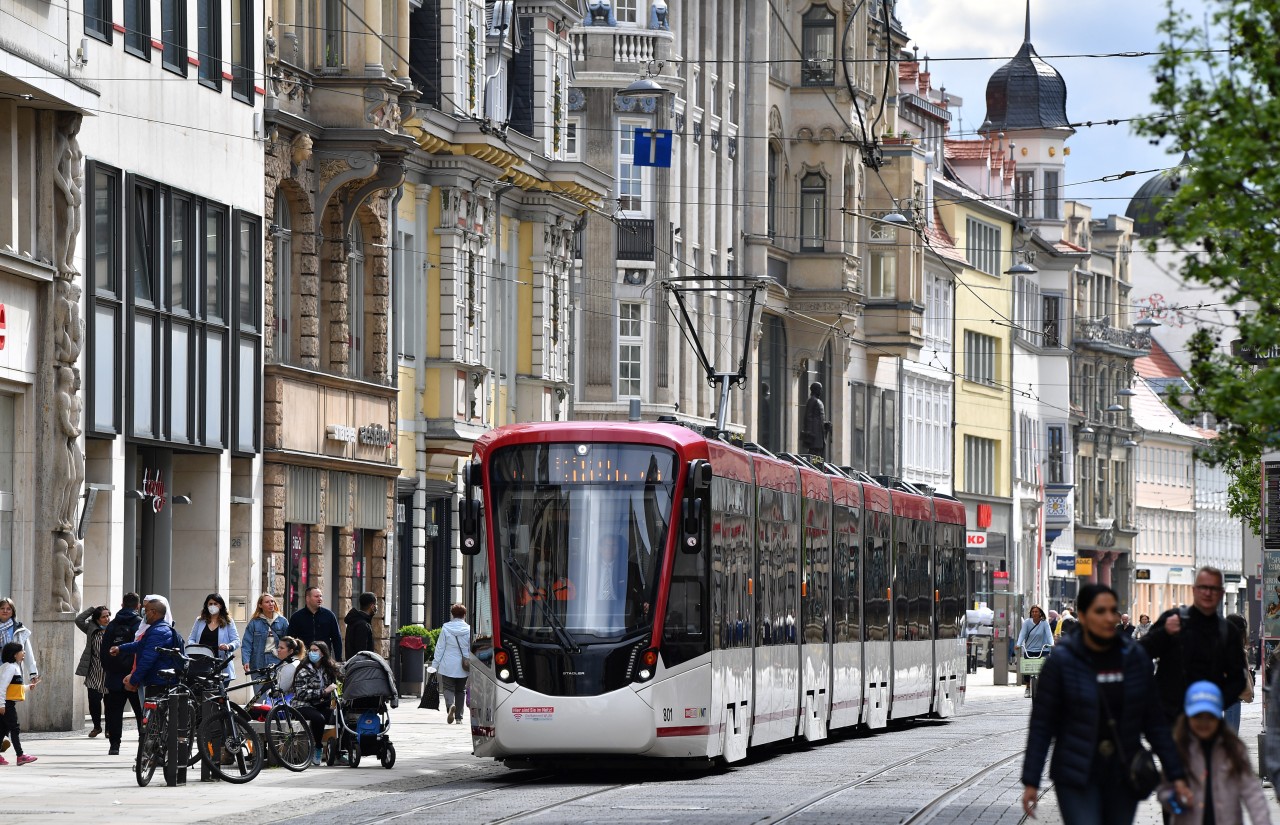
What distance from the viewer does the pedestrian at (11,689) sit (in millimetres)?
26141

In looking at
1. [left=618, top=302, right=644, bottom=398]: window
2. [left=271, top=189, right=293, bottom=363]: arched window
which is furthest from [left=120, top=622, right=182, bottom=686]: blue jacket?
[left=618, top=302, right=644, bottom=398]: window

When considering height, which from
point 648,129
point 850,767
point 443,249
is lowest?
point 850,767

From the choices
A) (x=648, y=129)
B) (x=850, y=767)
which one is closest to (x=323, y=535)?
(x=850, y=767)

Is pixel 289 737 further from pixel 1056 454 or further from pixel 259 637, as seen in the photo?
pixel 1056 454

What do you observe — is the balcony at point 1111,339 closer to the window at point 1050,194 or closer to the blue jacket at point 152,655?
the window at point 1050,194

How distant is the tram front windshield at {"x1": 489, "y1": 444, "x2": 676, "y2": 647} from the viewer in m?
25.2

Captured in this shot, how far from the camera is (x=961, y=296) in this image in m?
96.0

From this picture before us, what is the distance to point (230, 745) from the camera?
81.9 feet

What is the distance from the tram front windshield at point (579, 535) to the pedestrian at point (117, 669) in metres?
5.05

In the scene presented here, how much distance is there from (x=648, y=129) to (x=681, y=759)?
108 feet

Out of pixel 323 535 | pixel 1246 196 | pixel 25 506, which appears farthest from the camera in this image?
pixel 323 535

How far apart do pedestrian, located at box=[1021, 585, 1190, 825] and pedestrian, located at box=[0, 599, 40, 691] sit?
16.1 metres

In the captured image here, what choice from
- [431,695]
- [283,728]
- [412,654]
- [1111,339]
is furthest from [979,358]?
[283,728]

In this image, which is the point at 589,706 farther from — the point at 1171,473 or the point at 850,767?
the point at 1171,473
